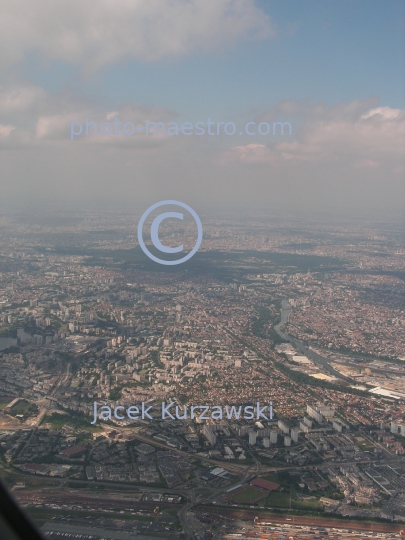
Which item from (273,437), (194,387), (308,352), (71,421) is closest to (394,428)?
(273,437)

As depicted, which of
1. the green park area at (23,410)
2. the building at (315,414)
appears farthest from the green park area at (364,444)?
the green park area at (23,410)

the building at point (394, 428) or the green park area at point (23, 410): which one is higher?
the green park area at point (23, 410)

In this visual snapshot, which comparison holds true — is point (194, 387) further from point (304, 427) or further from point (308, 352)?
point (308, 352)

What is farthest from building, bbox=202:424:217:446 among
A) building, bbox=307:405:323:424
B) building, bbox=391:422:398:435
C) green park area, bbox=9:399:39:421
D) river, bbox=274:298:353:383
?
river, bbox=274:298:353:383

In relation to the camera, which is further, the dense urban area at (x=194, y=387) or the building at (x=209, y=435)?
the building at (x=209, y=435)

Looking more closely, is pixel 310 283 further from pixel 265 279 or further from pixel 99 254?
pixel 99 254

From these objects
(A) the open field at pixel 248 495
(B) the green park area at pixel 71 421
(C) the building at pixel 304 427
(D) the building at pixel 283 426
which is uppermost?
(B) the green park area at pixel 71 421

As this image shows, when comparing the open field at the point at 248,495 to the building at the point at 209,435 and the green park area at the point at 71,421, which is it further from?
the green park area at the point at 71,421

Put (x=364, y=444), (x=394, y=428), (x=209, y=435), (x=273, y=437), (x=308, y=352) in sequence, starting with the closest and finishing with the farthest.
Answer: (x=209, y=435) < (x=273, y=437) < (x=364, y=444) < (x=394, y=428) < (x=308, y=352)

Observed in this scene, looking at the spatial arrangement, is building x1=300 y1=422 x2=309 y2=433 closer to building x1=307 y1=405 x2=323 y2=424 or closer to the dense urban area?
the dense urban area
